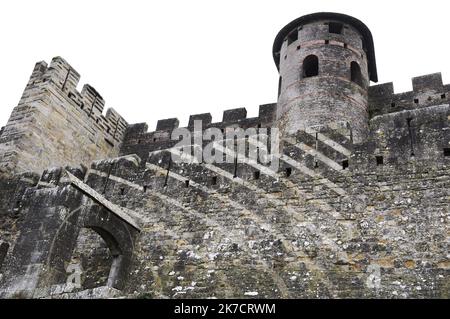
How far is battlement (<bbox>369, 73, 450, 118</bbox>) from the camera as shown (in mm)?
14602

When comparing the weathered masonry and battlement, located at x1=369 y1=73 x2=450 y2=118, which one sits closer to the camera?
the weathered masonry

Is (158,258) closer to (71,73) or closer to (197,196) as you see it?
(197,196)

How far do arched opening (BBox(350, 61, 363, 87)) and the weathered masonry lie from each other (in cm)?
708

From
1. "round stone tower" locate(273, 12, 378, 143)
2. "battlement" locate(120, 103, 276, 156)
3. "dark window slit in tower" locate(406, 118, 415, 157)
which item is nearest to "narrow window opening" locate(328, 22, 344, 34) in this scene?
"round stone tower" locate(273, 12, 378, 143)

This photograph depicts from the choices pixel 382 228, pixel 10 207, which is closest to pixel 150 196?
pixel 10 207

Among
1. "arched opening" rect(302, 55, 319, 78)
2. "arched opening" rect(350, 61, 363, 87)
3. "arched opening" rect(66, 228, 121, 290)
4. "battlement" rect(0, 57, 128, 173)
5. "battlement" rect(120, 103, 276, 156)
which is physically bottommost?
"arched opening" rect(66, 228, 121, 290)

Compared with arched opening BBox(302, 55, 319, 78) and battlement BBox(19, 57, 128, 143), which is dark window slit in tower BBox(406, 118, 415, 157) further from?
battlement BBox(19, 57, 128, 143)

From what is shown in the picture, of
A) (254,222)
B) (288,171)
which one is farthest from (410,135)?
(254,222)

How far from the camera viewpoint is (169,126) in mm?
18031

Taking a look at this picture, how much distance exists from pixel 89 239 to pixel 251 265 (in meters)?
3.18

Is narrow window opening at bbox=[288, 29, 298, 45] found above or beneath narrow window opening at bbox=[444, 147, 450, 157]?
above

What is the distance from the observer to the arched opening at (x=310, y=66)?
1527cm

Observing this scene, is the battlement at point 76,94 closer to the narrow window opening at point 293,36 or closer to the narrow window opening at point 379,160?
the narrow window opening at point 293,36

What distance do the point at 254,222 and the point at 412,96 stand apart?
9.58 meters
